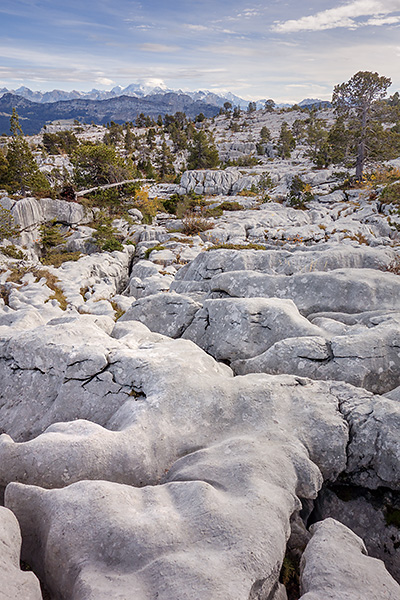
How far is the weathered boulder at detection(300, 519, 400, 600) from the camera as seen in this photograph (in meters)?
3.77

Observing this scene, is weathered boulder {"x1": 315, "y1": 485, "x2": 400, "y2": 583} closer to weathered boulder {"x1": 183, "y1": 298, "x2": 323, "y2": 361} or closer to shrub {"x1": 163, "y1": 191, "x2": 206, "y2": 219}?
weathered boulder {"x1": 183, "y1": 298, "x2": 323, "y2": 361}

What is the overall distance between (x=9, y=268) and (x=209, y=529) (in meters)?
27.2

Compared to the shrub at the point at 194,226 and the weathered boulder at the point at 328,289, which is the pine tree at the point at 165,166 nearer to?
the shrub at the point at 194,226

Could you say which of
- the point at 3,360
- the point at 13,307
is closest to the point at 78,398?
the point at 3,360

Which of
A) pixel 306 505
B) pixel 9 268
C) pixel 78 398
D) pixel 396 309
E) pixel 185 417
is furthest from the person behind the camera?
pixel 9 268

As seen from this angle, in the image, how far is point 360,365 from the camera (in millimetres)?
8227

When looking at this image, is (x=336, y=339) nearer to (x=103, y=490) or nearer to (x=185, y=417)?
(x=185, y=417)

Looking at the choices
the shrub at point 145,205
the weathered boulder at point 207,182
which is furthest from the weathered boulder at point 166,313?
the weathered boulder at point 207,182

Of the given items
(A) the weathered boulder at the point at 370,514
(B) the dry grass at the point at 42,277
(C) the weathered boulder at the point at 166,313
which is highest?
(C) the weathered boulder at the point at 166,313

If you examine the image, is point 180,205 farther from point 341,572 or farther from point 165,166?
point 165,166

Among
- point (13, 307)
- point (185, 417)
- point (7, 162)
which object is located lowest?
point (13, 307)

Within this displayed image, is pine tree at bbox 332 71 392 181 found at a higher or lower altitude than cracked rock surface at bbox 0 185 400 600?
higher

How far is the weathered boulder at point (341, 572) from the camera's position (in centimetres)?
377

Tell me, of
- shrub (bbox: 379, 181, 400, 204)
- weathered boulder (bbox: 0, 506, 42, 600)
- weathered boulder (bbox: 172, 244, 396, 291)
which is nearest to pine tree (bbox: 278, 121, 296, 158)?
shrub (bbox: 379, 181, 400, 204)
